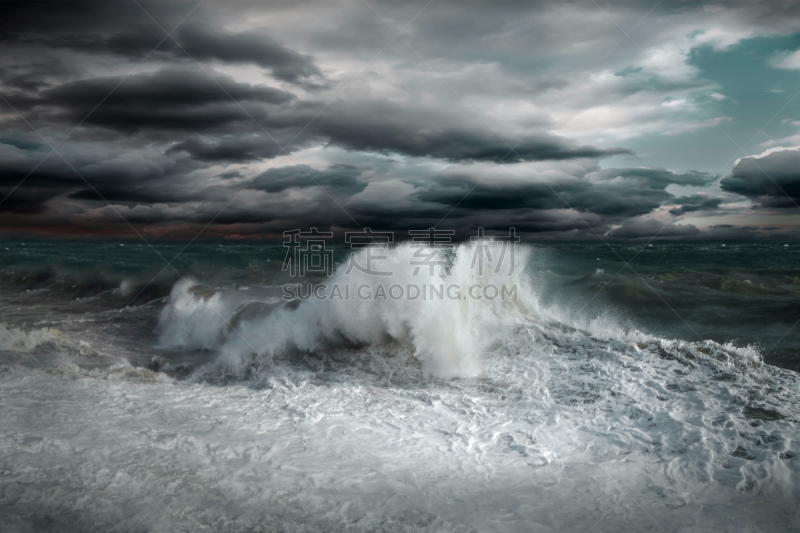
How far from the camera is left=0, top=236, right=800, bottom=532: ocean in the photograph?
11.9 ft

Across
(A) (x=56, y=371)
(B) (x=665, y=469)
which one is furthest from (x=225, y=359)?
(B) (x=665, y=469)

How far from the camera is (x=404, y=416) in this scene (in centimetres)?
559

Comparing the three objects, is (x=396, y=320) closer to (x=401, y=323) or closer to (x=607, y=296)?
(x=401, y=323)

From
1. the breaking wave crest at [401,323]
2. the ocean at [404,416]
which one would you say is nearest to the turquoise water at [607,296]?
the ocean at [404,416]

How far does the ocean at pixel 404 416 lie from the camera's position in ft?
11.9

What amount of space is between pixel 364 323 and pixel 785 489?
20.6 feet

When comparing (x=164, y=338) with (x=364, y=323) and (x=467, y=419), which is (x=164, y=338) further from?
(x=467, y=419)

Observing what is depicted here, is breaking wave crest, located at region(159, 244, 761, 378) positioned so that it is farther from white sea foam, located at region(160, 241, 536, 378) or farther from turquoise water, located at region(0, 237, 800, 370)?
turquoise water, located at region(0, 237, 800, 370)

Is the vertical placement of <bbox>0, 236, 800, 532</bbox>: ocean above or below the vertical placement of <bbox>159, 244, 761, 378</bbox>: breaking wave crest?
below

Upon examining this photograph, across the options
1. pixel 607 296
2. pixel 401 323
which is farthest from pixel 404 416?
pixel 607 296

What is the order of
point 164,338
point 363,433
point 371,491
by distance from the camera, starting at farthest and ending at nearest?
point 164,338 < point 363,433 < point 371,491

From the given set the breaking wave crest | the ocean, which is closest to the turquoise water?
the ocean

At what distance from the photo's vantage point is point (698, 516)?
3561 mm

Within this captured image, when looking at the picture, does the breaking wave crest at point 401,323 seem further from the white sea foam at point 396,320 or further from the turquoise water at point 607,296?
the turquoise water at point 607,296
